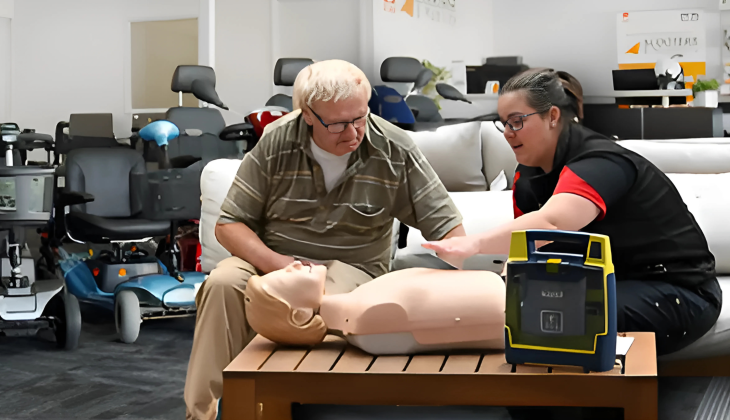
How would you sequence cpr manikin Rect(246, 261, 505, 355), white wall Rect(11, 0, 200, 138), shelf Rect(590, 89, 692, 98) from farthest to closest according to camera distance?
shelf Rect(590, 89, 692, 98) < white wall Rect(11, 0, 200, 138) < cpr manikin Rect(246, 261, 505, 355)

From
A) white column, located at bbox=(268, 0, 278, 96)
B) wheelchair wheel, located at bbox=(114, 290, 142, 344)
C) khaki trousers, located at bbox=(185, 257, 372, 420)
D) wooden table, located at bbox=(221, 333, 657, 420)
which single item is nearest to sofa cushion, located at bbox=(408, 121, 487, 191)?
khaki trousers, located at bbox=(185, 257, 372, 420)

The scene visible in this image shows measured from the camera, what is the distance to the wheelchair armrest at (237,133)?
3.68 metres

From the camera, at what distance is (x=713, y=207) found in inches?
81.4

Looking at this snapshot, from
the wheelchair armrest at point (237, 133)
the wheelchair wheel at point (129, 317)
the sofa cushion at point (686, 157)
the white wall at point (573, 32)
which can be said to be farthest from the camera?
the white wall at point (573, 32)

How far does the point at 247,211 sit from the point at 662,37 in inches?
235

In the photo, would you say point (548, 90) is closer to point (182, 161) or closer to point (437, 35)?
point (182, 161)

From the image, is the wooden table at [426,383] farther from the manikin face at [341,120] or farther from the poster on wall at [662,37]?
the poster on wall at [662,37]

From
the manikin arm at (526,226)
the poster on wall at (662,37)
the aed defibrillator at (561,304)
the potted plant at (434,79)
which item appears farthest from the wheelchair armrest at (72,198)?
the poster on wall at (662,37)

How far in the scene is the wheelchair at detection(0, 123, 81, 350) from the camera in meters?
2.92

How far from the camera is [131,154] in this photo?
3793 millimetres

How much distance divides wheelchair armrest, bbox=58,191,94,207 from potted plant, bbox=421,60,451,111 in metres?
2.84

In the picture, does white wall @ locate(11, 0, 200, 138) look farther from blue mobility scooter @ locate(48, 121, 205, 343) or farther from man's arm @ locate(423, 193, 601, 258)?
man's arm @ locate(423, 193, 601, 258)

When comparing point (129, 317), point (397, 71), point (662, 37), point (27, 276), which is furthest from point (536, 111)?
point (662, 37)

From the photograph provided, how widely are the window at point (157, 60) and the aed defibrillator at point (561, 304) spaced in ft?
11.0
